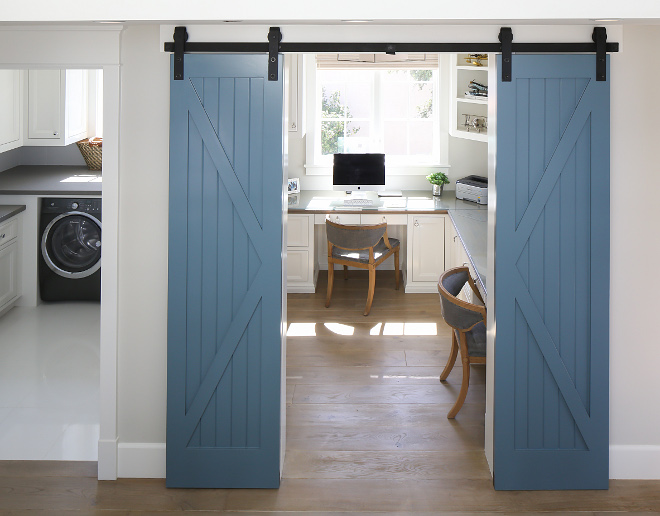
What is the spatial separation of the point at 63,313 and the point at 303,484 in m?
3.41

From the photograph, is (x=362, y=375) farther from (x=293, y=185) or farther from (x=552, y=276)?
(x=293, y=185)

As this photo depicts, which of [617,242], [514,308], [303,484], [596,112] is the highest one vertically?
[596,112]

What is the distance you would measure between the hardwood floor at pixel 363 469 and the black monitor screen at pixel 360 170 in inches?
83.4

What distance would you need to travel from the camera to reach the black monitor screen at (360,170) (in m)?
7.09

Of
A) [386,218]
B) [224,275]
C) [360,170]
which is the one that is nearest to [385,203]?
[386,218]

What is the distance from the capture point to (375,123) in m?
7.56

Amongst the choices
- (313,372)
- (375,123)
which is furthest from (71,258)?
(375,123)

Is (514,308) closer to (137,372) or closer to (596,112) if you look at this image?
(596,112)

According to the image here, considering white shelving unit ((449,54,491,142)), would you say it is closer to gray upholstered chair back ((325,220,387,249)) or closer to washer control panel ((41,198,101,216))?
gray upholstered chair back ((325,220,387,249))

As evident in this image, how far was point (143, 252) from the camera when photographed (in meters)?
3.61

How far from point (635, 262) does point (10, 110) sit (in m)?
4.87

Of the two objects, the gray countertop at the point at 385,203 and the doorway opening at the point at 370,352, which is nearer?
the doorway opening at the point at 370,352
